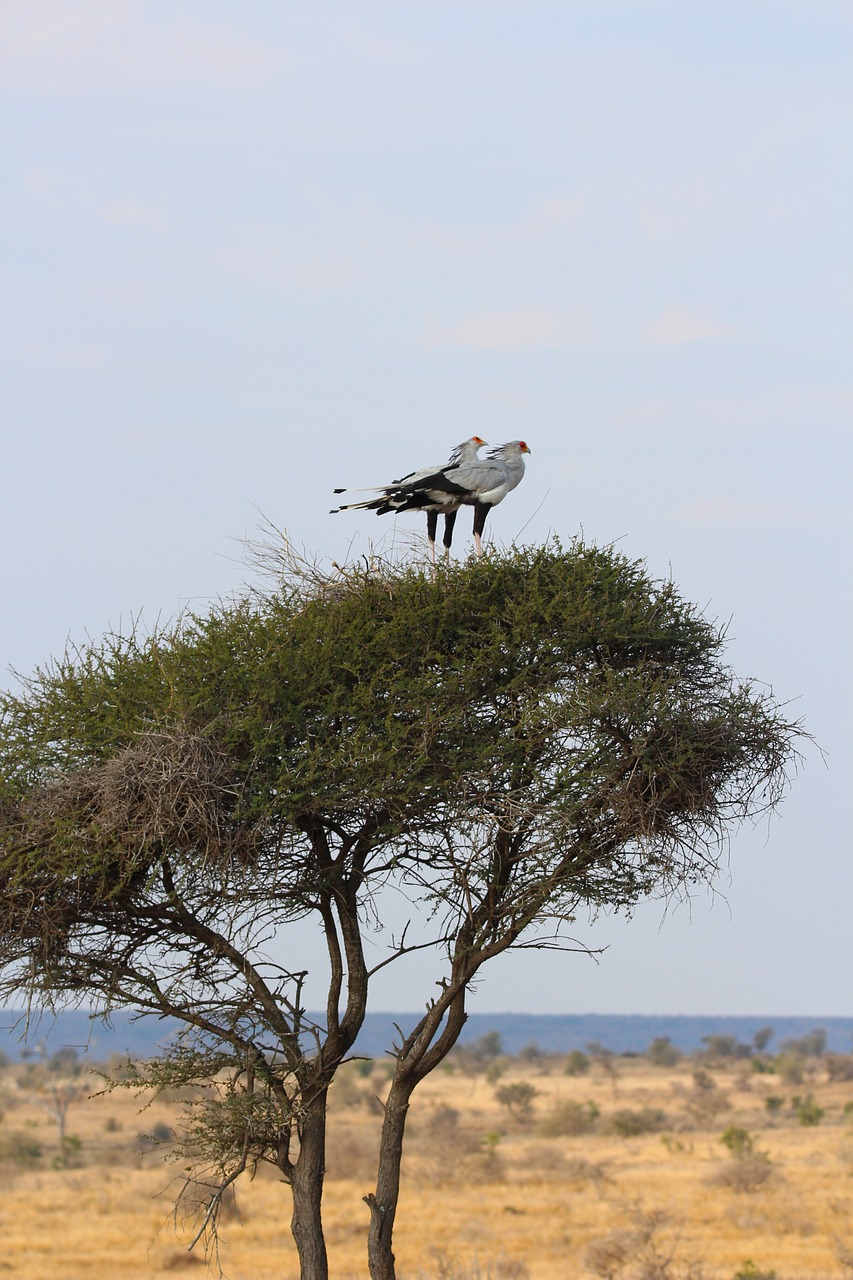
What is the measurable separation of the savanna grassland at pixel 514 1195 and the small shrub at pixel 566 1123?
64 millimetres

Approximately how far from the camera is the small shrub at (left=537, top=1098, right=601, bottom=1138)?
159 ft

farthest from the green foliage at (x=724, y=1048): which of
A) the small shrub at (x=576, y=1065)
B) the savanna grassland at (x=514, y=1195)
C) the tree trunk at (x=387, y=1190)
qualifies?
the tree trunk at (x=387, y=1190)

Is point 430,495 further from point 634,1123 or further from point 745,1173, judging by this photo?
point 634,1123

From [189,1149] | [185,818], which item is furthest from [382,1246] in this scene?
[185,818]

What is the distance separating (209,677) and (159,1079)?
3875 millimetres

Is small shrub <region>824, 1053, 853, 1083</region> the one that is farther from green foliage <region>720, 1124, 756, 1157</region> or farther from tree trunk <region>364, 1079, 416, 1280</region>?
tree trunk <region>364, 1079, 416, 1280</region>

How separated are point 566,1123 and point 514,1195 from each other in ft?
46.6

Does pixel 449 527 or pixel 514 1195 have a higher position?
pixel 449 527

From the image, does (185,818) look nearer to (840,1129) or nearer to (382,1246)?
(382,1246)

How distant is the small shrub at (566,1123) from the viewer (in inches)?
1913

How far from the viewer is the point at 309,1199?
13695mm

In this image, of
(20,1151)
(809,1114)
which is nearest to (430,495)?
(20,1151)

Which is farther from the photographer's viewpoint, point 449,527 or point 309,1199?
point 449,527

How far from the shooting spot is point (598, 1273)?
946 inches
